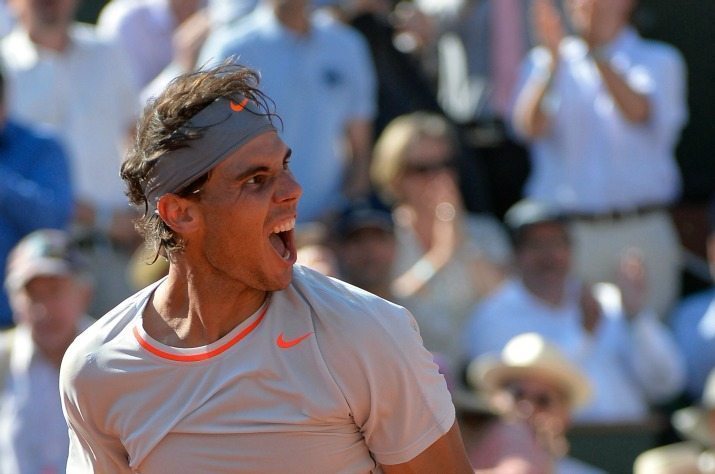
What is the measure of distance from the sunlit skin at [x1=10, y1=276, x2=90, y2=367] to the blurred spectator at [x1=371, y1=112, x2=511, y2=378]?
154 centimetres

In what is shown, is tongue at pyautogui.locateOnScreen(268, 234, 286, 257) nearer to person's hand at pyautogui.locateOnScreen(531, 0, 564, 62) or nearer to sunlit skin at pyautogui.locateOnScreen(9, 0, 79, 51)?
sunlit skin at pyautogui.locateOnScreen(9, 0, 79, 51)

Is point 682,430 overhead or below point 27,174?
below

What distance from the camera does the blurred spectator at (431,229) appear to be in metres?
6.26

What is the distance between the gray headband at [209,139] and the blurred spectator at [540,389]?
307cm

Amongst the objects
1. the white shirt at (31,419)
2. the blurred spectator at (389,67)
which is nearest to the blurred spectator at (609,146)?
the blurred spectator at (389,67)

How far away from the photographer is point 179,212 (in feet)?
8.12

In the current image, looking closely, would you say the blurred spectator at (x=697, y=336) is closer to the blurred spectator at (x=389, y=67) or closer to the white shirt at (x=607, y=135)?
the white shirt at (x=607, y=135)

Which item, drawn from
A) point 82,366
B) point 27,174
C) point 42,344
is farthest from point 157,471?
point 27,174

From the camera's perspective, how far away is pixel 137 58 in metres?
7.10

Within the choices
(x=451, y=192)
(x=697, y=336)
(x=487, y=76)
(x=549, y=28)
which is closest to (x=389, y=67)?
(x=487, y=76)

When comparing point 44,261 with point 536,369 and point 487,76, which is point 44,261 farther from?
point 487,76

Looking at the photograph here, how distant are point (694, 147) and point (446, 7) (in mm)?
1447

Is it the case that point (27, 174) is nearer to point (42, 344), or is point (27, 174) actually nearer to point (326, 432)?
point (42, 344)

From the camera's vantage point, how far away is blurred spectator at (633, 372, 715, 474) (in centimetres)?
547
